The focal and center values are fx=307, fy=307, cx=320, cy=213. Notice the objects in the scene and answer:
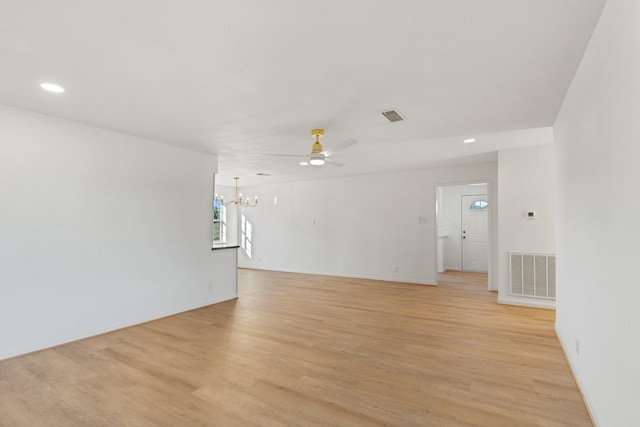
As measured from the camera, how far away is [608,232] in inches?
67.3

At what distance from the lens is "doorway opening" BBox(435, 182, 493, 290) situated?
8.41 meters

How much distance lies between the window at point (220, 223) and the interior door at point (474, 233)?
7050 millimetres

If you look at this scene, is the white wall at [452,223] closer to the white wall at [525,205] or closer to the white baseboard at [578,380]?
the white wall at [525,205]

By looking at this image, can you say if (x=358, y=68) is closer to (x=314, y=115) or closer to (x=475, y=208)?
(x=314, y=115)

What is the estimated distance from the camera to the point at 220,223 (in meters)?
9.45

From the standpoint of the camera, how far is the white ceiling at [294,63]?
174cm

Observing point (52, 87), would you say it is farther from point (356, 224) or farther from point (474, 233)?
point (474, 233)

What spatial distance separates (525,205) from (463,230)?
3860mm

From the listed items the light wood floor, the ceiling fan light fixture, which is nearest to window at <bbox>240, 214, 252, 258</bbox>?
the light wood floor

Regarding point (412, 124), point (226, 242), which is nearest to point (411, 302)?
point (412, 124)

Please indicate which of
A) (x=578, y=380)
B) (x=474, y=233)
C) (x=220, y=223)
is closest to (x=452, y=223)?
(x=474, y=233)

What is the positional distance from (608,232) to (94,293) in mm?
4882

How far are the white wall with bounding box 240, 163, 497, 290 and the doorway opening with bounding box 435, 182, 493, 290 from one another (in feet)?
5.73

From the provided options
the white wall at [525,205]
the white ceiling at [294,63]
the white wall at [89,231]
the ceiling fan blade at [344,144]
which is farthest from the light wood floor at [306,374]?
the white ceiling at [294,63]
